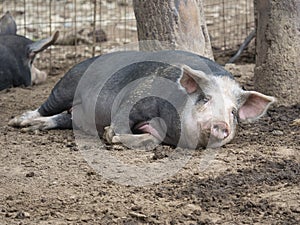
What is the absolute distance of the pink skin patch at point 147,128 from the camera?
5254 millimetres

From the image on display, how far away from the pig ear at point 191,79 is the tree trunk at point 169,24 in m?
1.10

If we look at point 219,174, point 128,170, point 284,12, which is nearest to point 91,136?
point 128,170

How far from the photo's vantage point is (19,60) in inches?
332

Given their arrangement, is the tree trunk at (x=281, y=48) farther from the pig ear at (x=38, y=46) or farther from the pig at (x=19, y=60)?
the pig ear at (x=38, y=46)

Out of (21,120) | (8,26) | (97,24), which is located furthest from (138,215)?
(97,24)

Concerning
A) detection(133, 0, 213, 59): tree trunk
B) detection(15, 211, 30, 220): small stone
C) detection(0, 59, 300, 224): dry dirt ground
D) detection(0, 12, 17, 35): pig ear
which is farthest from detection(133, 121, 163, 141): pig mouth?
detection(0, 12, 17, 35): pig ear

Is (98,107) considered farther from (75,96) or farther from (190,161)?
(190,161)

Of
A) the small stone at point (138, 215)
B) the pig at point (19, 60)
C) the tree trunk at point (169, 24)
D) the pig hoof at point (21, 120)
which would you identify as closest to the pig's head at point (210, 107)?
the tree trunk at point (169, 24)

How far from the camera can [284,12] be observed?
238 inches

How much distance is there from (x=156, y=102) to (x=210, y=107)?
0.44 metres

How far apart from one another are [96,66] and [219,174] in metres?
1.73

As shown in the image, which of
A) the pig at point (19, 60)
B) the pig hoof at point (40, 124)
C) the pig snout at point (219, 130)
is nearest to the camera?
the pig snout at point (219, 130)

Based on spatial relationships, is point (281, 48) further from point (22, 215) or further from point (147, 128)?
point (22, 215)

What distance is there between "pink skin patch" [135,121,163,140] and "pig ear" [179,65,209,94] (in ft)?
1.24
